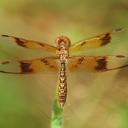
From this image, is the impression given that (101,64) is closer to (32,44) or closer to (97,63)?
(97,63)

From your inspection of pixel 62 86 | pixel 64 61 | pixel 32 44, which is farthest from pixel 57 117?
pixel 32 44

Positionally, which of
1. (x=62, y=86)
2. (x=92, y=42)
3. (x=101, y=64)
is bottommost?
(x=62, y=86)

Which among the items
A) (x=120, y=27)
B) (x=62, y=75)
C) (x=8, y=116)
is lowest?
(x=8, y=116)

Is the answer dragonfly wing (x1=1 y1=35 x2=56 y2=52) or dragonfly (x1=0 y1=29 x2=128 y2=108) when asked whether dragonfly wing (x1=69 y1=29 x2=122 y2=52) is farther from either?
dragonfly wing (x1=1 y1=35 x2=56 y2=52)

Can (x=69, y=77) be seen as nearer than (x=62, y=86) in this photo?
No

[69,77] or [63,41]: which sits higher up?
[63,41]

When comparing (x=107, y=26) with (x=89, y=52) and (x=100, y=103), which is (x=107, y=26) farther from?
(x=100, y=103)

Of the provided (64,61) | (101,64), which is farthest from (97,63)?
(64,61)

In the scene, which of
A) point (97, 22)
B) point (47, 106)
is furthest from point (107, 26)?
point (47, 106)
